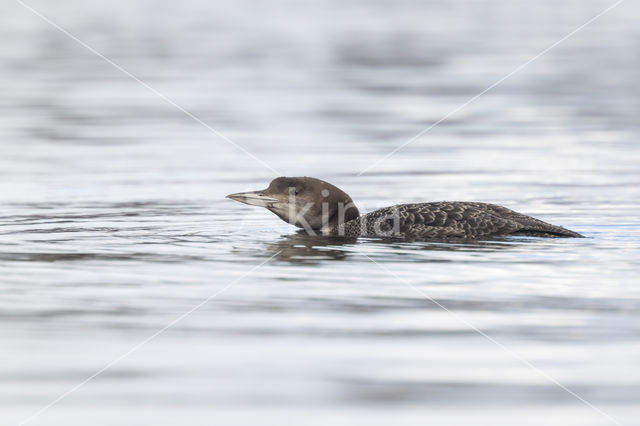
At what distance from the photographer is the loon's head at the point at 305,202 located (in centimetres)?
781

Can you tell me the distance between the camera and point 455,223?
7.48 meters

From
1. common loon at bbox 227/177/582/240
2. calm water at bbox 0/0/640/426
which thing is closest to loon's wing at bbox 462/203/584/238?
common loon at bbox 227/177/582/240

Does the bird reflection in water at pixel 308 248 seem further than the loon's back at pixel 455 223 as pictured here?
No

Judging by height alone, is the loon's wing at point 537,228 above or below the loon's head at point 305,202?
below

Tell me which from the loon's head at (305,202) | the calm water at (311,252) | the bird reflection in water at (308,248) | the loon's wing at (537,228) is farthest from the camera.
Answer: the loon's head at (305,202)

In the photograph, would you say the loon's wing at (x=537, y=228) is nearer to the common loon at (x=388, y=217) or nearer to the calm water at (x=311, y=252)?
the common loon at (x=388, y=217)

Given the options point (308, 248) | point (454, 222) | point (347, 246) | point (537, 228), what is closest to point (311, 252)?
point (308, 248)

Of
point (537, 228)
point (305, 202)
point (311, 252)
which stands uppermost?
point (305, 202)

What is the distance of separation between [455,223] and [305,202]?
1052 mm

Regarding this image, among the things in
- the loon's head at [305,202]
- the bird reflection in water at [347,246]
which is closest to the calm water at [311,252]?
the bird reflection in water at [347,246]

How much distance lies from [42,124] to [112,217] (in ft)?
17.6

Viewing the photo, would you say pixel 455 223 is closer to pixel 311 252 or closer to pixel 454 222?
pixel 454 222

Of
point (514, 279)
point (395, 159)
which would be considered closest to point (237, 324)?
point (514, 279)

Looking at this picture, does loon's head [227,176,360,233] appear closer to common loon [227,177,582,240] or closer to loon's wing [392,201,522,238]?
common loon [227,177,582,240]
